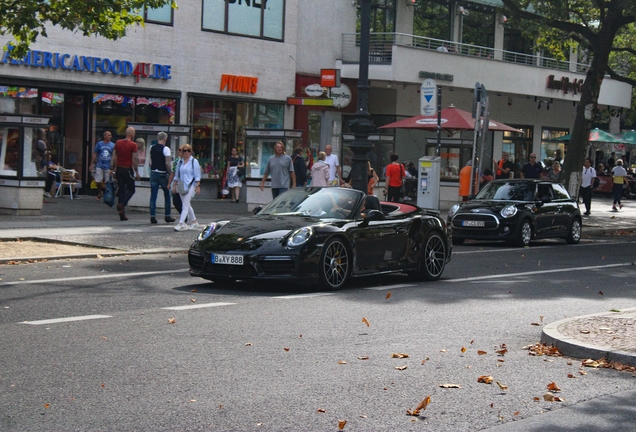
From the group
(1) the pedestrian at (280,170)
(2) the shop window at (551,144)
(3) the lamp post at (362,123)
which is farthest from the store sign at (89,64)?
(2) the shop window at (551,144)

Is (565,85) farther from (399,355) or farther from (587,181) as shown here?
(399,355)

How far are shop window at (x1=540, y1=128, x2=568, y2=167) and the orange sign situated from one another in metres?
18.9

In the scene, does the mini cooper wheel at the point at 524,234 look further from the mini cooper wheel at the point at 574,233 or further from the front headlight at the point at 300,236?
the front headlight at the point at 300,236

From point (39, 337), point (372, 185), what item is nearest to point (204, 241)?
point (39, 337)

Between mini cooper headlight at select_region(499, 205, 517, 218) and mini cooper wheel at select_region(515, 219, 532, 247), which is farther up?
mini cooper headlight at select_region(499, 205, 517, 218)

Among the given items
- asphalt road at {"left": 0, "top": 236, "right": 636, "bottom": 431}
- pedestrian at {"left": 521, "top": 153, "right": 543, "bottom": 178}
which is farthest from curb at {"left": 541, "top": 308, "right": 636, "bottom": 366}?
pedestrian at {"left": 521, "top": 153, "right": 543, "bottom": 178}

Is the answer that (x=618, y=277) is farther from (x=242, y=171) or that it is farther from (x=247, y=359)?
(x=242, y=171)

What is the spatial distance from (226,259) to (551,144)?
1527 inches

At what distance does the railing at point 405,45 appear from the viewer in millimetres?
35719

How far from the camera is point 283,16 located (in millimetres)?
33594

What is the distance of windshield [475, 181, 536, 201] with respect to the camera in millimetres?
21453

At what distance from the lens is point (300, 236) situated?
11.7 meters

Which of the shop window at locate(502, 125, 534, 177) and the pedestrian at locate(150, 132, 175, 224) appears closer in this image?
the pedestrian at locate(150, 132, 175, 224)

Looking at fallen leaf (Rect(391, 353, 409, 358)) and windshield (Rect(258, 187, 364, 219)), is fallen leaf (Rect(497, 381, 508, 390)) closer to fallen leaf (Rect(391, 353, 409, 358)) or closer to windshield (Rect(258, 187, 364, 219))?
fallen leaf (Rect(391, 353, 409, 358))
